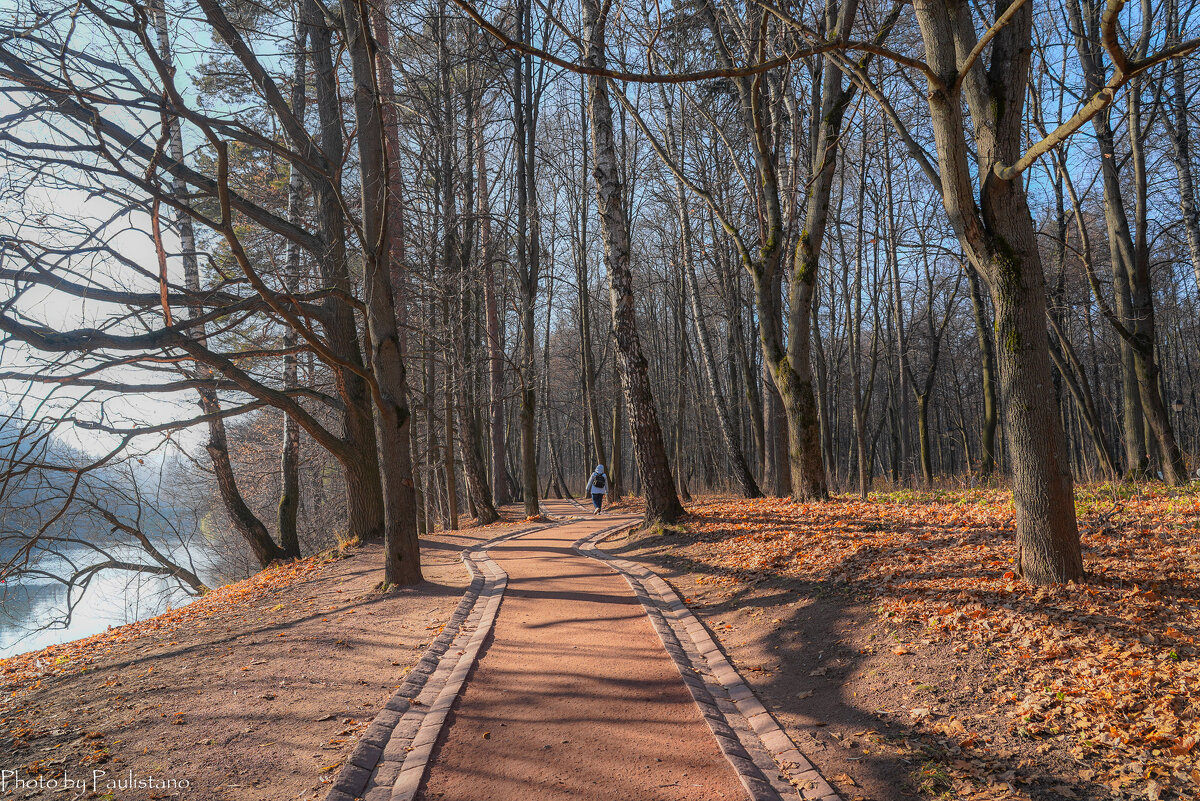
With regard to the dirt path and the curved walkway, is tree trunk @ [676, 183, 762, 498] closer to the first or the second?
the curved walkway

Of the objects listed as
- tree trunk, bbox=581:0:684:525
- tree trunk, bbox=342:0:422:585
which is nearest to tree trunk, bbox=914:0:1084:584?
tree trunk, bbox=581:0:684:525

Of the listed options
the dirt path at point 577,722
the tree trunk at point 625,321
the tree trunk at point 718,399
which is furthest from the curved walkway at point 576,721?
the tree trunk at point 718,399

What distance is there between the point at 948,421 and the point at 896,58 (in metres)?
37.6

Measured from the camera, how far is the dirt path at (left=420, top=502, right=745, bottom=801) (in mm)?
3248

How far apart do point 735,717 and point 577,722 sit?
104cm

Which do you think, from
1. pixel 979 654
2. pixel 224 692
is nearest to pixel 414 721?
pixel 224 692

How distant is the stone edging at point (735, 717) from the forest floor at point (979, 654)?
0.38ft

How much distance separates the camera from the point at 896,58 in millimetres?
3885

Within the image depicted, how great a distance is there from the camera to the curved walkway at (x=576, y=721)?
10.6ft

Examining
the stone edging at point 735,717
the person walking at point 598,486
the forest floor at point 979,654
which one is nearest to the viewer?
the forest floor at point 979,654

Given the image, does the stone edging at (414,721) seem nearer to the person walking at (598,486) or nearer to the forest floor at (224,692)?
the forest floor at (224,692)

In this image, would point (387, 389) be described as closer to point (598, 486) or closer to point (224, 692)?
point (224, 692)

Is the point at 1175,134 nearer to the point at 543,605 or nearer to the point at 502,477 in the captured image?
the point at 543,605

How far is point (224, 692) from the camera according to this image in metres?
4.37
